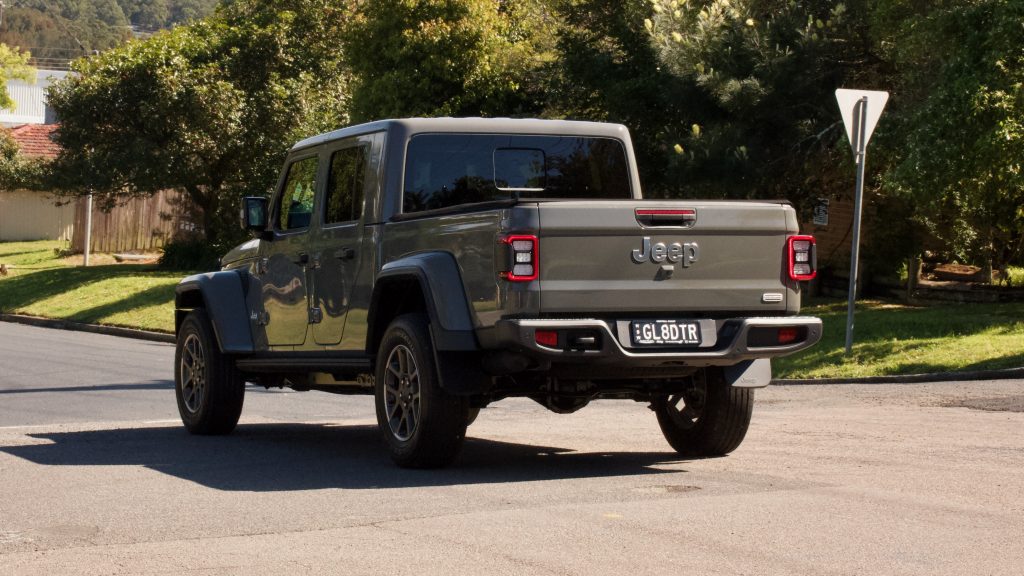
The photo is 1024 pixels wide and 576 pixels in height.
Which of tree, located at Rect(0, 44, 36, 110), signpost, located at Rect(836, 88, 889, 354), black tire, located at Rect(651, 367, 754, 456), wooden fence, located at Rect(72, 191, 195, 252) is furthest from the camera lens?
tree, located at Rect(0, 44, 36, 110)

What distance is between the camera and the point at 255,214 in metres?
10.9

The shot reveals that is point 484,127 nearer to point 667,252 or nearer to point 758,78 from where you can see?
point 667,252

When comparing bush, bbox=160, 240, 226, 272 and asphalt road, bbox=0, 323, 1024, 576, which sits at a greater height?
bush, bbox=160, 240, 226, 272

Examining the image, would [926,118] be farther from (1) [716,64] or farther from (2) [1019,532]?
(2) [1019,532]

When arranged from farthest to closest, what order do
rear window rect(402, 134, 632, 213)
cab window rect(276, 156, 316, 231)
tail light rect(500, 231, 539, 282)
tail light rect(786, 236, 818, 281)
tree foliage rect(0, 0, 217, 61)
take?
tree foliage rect(0, 0, 217, 61)
cab window rect(276, 156, 316, 231)
rear window rect(402, 134, 632, 213)
tail light rect(786, 236, 818, 281)
tail light rect(500, 231, 539, 282)

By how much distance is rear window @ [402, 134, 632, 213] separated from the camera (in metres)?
9.60

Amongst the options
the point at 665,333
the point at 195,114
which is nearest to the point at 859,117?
the point at 665,333

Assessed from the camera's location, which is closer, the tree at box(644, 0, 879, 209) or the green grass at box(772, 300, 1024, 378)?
the green grass at box(772, 300, 1024, 378)

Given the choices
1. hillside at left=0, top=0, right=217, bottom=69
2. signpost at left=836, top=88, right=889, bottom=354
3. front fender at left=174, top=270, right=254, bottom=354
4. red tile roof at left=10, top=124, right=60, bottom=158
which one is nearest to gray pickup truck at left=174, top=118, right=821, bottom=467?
front fender at left=174, top=270, right=254, bottom=354

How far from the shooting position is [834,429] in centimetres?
1125

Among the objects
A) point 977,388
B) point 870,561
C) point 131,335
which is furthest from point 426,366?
point 131,335

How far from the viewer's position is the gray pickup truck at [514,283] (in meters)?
8.16

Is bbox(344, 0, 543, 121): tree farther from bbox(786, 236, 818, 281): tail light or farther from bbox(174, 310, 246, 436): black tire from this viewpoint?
bbox(786, 236, 818, 281): tail light

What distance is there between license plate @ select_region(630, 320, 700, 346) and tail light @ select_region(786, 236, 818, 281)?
0.72 metres
